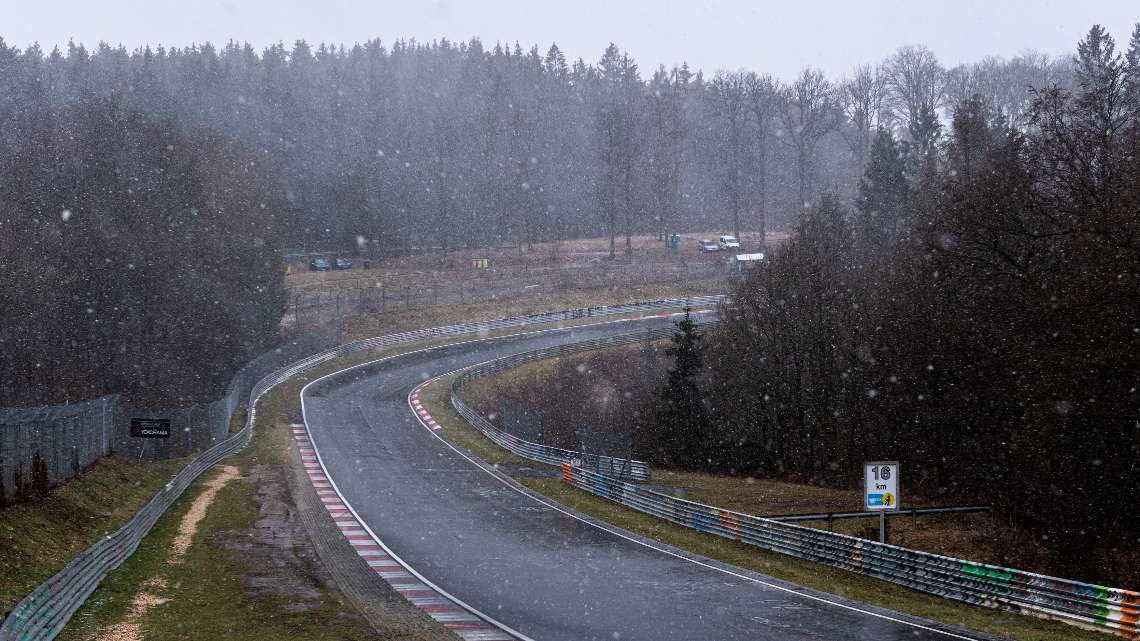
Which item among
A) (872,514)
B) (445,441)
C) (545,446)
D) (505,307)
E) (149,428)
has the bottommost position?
(872,514)

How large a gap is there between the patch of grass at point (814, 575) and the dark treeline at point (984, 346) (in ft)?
17.9

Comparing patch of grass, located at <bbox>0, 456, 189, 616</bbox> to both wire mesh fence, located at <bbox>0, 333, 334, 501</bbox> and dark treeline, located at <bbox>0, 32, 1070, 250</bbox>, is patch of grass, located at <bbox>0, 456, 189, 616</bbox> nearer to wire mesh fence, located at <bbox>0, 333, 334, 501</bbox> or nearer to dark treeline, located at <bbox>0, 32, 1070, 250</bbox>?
wire mesh fence, located at <bbox>0, 333, 334, 501</bbox>

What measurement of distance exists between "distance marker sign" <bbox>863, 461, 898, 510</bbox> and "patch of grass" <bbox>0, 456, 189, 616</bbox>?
18.1m

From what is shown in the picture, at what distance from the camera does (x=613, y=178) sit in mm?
101250

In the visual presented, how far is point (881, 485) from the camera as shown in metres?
25.9

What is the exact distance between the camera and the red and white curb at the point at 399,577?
21.8 meters

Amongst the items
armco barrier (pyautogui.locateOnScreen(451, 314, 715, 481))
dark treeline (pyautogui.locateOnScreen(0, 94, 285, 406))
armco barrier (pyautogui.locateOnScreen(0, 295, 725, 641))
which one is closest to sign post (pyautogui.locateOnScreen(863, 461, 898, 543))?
armco barrier (pyautogui.locateOnScreen(451, 314, 715, 481))

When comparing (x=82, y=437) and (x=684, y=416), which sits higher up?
(x=82, y=437)

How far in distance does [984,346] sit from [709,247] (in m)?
71.7

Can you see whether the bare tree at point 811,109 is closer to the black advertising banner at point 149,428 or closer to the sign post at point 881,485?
the black advertising banner at point 149,428

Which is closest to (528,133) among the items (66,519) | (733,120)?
(733,120)

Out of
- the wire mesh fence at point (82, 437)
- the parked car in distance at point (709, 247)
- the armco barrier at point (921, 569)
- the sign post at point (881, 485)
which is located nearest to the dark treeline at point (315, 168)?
the parked car in distance at point (709, 247)

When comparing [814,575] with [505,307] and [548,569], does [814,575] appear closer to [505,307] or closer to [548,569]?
[548,569]

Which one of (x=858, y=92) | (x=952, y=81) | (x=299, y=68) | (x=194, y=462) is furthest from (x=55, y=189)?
(x=299, y=68)
